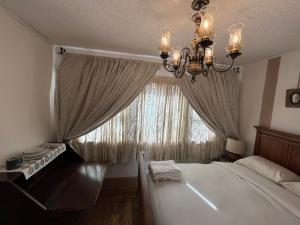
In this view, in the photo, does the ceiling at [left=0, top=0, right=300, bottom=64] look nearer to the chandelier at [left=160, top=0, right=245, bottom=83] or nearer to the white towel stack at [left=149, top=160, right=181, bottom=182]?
the chandelier at [left=160, top=0, right=245, bottom=83]

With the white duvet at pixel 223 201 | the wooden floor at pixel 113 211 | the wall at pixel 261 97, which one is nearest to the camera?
the white duvet at pixel 223 201

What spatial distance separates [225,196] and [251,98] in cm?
200

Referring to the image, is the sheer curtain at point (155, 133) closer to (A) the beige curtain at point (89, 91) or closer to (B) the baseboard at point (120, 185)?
(A) the beige curtain at point (89, 91)

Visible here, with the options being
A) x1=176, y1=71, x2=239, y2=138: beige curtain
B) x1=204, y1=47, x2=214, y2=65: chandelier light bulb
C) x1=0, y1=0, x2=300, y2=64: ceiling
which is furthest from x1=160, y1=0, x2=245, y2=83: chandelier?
x1=176, y1=71, x2=239, y2=138: beige curtain

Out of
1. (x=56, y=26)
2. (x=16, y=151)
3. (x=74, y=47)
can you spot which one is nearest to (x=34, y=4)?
(x=56, y=26)

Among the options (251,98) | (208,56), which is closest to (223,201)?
(208,56)

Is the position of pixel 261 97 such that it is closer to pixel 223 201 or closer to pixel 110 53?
pixel 223 201

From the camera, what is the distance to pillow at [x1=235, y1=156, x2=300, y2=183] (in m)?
1.92

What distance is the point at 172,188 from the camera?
5.65 feet

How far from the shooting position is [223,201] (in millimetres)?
1533

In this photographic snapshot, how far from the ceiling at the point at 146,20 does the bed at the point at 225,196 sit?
1.44 metres

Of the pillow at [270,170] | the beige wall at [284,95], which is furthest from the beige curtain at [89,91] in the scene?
the beige wall at [284,95]

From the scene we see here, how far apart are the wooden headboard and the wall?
Answer: 121 mm

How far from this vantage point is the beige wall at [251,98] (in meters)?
2.70
